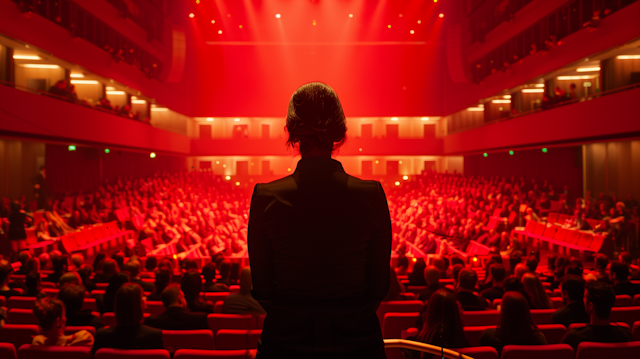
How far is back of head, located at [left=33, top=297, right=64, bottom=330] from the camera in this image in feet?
10.4

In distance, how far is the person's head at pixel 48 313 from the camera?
317 cm

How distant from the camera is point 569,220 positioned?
500 inches

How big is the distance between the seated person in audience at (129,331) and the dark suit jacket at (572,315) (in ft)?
11.9

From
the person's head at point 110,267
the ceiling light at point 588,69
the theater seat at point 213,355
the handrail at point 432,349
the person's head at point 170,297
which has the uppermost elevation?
the ceiling light at point 588,69

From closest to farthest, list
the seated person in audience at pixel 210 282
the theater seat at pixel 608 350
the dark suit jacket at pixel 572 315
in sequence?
1. the theater seat at pixel 608 350
2. the dark suit jacket at pixel 572 315
3. the seated person in audience at pixel 210 282

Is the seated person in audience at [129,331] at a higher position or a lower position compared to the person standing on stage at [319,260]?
lower

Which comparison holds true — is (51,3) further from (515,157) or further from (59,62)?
(515,157)

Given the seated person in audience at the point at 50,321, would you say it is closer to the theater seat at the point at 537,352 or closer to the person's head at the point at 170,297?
the person's head at the point at 170,297

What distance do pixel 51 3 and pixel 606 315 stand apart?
1766 centimetres

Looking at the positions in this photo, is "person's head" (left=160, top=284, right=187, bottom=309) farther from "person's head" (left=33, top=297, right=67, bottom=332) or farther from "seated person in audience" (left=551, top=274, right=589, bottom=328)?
"seated person in audience" (left=551, top=274, right=589, bottom=328)

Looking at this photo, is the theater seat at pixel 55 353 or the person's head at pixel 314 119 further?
the theater seat at pixel 55 353

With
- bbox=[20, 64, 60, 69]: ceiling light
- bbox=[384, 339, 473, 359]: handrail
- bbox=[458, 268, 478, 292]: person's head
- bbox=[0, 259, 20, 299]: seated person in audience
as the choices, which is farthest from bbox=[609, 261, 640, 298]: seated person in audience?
bbox=[20, 64, 60, 69]: ceiling light

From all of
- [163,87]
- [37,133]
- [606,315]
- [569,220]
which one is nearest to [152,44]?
[163,87]

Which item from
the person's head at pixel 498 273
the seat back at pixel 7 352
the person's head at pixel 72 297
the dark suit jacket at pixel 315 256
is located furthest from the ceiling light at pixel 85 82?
the dark suit jacket at pixel 315 256
